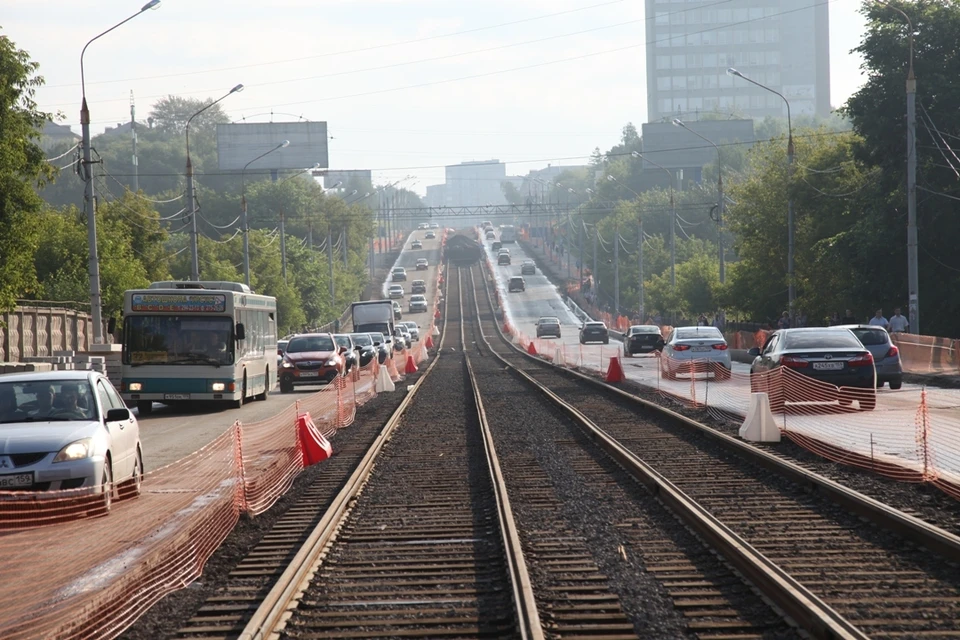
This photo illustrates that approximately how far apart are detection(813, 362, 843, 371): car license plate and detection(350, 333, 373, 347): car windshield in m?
30.4

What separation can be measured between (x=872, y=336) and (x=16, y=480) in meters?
20.0

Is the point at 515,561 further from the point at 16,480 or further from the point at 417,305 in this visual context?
the point at 417,305

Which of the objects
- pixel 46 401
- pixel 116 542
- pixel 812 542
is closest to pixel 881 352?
pixel 812 542

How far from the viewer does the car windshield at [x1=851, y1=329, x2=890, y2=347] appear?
27484 millimetres

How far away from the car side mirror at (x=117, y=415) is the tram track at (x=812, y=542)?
18.1 feet

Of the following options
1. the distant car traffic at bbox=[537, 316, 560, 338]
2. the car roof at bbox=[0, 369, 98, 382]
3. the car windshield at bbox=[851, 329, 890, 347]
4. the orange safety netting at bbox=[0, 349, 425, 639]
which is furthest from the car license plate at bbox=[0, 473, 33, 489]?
the distant car traffic at bbox=[537, 316, 560, 338]

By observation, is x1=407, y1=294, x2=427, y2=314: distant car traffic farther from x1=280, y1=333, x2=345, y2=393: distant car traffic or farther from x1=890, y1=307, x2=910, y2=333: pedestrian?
x1=890, y1=307, x2=910, y2=333: pedestrian

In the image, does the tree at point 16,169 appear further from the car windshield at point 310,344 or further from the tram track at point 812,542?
the tram track at point 812,542

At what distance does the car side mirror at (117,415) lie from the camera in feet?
44.1

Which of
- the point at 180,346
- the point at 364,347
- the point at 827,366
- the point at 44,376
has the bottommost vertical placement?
the point at 364,347

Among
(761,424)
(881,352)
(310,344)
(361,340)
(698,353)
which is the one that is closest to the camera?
(761,424)

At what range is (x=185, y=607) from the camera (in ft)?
27.5

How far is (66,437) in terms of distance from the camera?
1251 cm

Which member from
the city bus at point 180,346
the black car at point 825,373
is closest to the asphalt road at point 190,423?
the city bus at point 180,346
